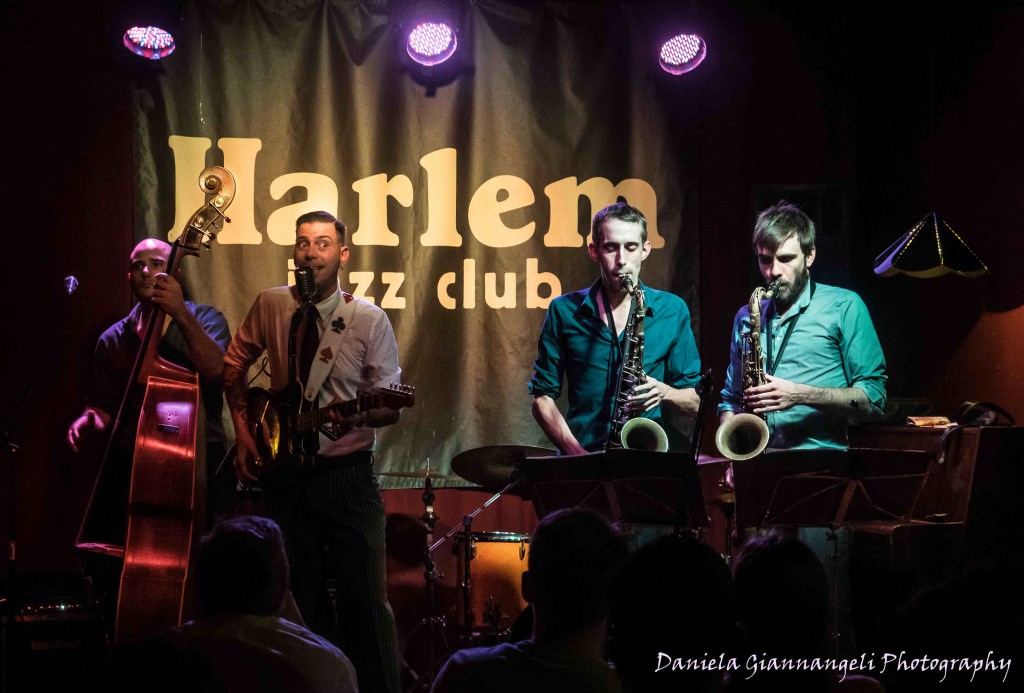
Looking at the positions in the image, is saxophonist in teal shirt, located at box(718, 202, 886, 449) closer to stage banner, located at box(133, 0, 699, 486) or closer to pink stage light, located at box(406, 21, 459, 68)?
stage banner, located at box(133, 0, 699, 486)

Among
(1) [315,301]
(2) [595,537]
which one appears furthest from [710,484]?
(2) [595,537]

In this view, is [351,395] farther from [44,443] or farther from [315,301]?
[44,443]

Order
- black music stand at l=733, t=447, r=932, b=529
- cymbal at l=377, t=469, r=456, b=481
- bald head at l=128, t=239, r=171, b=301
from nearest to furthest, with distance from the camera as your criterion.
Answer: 1. black music stand at l=733, t=447, r=932, b=529
2. bald head at l=128, t=239, r=171, b=301
3. cymbal at l=377, t=469, r=456, b=481

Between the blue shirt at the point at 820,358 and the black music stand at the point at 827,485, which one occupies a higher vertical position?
the blue shirt at the point at 820,358

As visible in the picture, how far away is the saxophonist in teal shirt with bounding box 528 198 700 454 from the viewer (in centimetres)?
484

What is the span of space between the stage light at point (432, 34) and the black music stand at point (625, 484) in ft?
9.35

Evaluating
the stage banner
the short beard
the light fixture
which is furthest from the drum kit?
the light fixture

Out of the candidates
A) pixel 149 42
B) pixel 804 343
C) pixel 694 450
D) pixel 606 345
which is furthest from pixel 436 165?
pixel 694 450

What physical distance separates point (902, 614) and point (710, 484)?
428cm

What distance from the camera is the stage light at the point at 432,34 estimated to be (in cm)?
609

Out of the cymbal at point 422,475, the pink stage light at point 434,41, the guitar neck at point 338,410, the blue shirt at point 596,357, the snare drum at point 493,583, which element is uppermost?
the pink stage light at point 434,41

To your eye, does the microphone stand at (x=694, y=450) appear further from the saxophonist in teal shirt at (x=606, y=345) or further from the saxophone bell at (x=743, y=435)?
the saxophonist in teal shirt at (x=606, y=345)

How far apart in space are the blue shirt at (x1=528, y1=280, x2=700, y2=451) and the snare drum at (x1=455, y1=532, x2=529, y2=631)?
42.2 inches

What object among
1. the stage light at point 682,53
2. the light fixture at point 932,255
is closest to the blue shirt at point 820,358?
the light fixture at point 932,255
